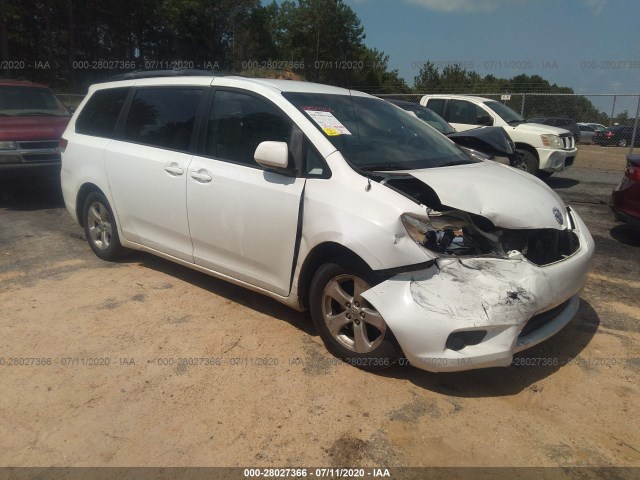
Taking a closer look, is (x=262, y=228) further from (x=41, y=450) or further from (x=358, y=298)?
(x=41, y=450)

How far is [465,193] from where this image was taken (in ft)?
10.8

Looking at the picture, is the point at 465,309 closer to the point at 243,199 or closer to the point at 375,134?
the point at 375,134

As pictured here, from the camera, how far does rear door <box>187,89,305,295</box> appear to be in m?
3.53

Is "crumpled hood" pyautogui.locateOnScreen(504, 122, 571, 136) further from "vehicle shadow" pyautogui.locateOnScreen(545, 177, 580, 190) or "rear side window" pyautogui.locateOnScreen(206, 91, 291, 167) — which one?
"rear side window" pyautogui.locateOnScreen(206, 91, 291, 167)

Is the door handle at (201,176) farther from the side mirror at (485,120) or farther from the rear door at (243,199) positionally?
the side mirror at (485,120)

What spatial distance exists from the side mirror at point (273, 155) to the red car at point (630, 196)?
4.56 meters

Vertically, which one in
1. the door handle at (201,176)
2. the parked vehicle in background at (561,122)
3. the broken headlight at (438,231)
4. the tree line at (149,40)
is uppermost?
the tree line at (149,40)

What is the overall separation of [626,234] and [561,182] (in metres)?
4.59

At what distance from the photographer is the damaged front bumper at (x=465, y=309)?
279 cm

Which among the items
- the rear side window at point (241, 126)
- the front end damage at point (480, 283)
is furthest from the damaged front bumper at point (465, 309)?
the rear side window at point (241, 126)

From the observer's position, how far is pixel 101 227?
5.35 meters

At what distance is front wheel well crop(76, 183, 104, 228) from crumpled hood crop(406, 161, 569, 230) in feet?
11.2

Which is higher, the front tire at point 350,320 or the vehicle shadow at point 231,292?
the front tire at point 350,320

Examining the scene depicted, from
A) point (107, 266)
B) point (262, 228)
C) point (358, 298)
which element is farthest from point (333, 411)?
point (107, 266)
